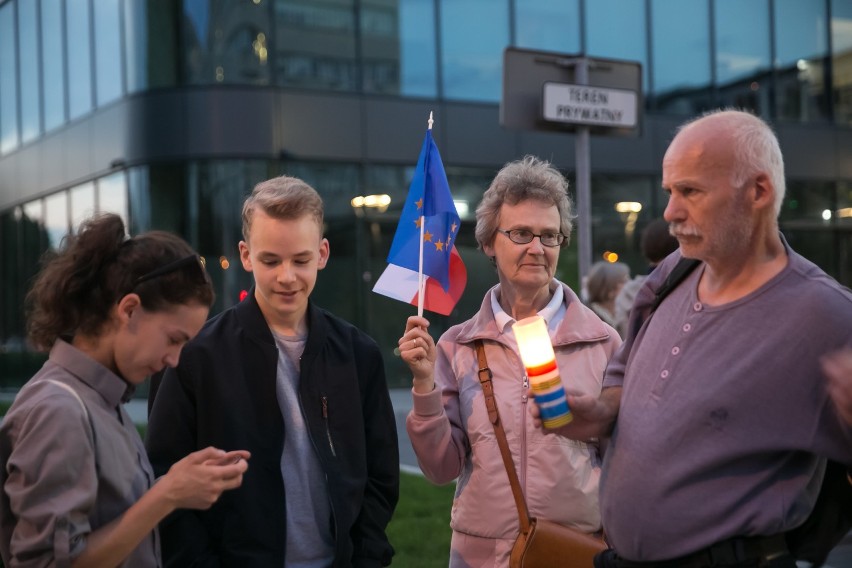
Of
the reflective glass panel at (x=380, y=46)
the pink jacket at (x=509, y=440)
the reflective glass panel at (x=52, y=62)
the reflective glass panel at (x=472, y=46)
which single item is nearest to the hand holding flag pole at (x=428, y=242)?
the pink jacket at (x=509, y=440)

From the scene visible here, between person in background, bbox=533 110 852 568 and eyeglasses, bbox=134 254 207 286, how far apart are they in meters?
1.08

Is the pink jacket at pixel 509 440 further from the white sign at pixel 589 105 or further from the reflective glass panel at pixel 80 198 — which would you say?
the reflective glass panel at pixel 80 198

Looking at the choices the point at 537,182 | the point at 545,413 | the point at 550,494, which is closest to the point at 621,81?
the point at 537,182

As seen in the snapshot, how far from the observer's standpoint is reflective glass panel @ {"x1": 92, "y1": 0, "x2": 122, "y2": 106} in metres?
16.0

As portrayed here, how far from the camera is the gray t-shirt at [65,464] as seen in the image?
2.22 metres

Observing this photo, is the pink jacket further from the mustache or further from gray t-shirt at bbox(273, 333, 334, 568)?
the mustache

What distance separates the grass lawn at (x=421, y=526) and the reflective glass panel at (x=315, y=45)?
849 cm

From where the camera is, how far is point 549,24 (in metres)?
16.7

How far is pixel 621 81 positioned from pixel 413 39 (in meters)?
8.76

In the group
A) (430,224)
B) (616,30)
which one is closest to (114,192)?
(616,30)

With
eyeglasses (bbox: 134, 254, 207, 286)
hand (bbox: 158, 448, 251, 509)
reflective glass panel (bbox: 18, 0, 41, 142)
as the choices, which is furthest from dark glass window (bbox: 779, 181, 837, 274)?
hand (bbox: 158, 448, 251, 509)

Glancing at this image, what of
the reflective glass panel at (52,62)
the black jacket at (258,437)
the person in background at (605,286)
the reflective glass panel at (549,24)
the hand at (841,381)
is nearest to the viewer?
the hand at (841,381)

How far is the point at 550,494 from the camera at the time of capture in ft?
10.2

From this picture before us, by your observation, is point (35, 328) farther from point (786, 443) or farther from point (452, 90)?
point (452, 90)
